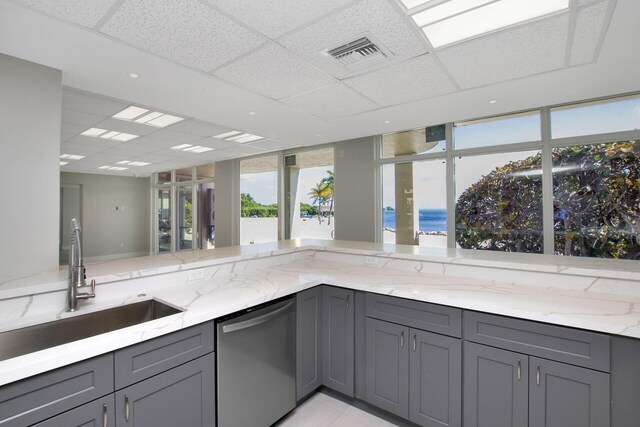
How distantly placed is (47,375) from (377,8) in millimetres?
2285

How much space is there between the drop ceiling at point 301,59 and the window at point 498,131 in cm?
82

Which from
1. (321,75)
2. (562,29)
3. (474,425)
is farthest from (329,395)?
(562,29)

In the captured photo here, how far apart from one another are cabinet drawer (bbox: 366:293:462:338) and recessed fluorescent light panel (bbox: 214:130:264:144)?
3.76 m

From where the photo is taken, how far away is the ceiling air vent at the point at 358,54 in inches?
81.4

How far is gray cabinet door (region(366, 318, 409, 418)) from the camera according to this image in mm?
1943

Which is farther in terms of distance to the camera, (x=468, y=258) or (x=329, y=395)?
(x=329, y=395)

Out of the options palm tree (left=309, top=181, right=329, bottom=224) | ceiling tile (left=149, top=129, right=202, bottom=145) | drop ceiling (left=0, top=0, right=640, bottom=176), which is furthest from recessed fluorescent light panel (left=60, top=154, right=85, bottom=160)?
palm tree (left=309, top=181, right=329, bottom=224)

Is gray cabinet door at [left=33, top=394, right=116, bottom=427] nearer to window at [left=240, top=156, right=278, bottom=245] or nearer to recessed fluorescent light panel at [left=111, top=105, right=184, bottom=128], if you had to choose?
recessed fluorescent light panel at [left=111, top=105, right=184, bottom=128]

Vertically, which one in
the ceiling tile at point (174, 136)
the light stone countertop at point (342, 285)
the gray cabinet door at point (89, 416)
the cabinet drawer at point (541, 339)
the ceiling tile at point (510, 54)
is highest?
the ceiling tile at point (174, 136)

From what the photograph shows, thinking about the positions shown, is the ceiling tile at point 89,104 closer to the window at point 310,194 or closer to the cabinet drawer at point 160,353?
the cabinet drawer at point 160,353

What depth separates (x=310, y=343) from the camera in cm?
222

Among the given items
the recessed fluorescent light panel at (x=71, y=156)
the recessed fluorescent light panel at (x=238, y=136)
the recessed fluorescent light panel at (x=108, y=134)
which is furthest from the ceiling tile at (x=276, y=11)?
the recessed fluorescent light panel at (x=71, y=156)

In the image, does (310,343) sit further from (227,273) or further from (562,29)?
(562,29)

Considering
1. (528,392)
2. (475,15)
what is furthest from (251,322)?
(475,15)
